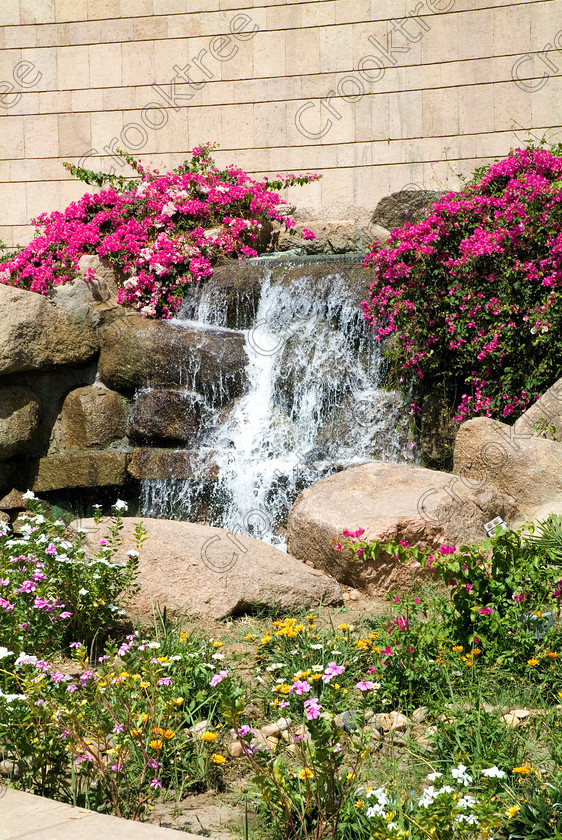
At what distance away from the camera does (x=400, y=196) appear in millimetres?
9977

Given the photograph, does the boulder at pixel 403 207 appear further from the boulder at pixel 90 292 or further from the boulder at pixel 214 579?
the boulder at pixel 214 579

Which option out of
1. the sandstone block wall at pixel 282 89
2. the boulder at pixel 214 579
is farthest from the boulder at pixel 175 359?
the sandstone block wall at pixel 282 89

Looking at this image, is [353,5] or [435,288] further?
[353,5]

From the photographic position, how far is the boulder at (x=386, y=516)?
515 cm

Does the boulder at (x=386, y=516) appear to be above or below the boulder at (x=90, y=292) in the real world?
below

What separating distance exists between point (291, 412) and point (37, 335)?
256 centimetres

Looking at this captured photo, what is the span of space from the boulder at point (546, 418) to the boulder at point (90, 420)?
12.6 feet

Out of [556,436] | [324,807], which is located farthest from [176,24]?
[324,807]

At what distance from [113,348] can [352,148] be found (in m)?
5.05

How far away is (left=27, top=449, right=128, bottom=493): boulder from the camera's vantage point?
25.6 ft

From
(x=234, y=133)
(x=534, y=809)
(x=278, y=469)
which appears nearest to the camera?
(x=534, y=809)

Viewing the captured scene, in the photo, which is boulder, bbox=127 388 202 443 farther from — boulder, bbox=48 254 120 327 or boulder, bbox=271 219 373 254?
boulder, bbox=271 219 373 254

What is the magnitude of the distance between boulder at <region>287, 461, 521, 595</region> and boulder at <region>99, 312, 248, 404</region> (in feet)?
8.21

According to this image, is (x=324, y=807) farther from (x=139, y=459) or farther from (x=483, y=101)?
(x=483, y=101)
